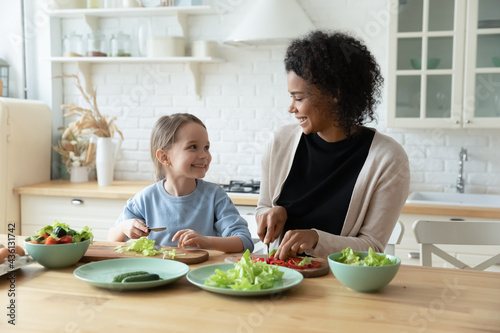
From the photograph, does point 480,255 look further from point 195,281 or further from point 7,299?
point 7,299

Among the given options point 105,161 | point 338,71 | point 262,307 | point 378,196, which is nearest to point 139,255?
point 262,307

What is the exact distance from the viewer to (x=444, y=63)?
10.6 ft

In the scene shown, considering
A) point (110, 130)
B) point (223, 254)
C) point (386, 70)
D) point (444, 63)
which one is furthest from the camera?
point (110, 130)

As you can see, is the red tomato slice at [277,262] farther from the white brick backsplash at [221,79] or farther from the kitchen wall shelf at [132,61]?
the white brick backsplash at [221,79]

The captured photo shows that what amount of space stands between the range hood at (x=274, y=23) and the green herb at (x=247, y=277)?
2206 millimetres

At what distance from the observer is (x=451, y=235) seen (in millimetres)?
1933

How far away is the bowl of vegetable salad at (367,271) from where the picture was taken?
49.8 inches

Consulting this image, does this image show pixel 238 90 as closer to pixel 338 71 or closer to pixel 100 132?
pixel 100 132

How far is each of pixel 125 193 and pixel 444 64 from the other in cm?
200

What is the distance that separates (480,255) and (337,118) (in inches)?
57.3

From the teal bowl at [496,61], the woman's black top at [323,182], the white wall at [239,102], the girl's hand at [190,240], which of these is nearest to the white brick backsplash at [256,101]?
the white wall at [239,102]

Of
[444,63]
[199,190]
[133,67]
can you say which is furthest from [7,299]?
[133,67]

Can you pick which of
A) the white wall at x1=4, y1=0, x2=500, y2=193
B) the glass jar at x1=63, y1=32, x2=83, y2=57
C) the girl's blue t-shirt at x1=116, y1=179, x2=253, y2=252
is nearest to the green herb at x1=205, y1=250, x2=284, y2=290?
the girl's blue t-shirt at x1=116, y1=179, x2=253, y2=252

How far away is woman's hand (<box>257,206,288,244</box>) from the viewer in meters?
1.74
